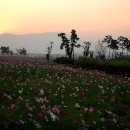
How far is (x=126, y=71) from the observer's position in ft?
111

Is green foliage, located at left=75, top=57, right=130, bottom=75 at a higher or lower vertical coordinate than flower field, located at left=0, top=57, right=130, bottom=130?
higher

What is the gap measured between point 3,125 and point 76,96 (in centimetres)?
710

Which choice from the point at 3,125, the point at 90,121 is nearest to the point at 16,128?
the point at 3,125

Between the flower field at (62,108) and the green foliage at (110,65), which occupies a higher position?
the green foliage at (110,65)

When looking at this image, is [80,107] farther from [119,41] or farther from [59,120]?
[119,41]

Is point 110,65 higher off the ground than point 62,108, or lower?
higher

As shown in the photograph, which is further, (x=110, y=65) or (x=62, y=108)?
(x=110, y=65)

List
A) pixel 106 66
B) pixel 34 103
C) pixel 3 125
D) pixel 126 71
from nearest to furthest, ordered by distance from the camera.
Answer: pixel 3 125, pixel 34 103, pixel 126 71, pixel 106 66

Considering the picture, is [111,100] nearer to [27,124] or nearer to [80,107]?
[80,107]

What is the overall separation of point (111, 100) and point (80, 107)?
2974mm

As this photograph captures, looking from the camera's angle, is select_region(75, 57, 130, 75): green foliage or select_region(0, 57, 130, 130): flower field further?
select_region(75, 57, 130, 75): green foliage

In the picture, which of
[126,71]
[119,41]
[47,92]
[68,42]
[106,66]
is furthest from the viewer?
[119,41]

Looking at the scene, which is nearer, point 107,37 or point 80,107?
point 80,107

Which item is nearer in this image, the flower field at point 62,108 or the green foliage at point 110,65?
the flower field at point 62,108
